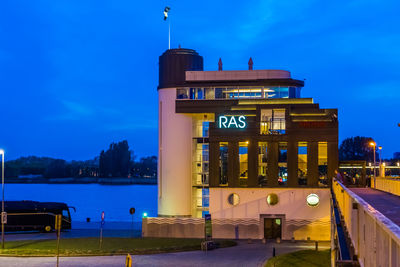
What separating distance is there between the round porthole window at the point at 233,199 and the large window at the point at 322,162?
28.1ft

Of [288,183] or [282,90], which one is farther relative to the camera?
[282,90]

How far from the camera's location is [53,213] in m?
73.6

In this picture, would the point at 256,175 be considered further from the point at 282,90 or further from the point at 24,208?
the point at 24,208

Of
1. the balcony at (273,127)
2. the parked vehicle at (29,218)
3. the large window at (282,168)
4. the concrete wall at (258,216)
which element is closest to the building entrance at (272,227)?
the concrete wall at (258,216)

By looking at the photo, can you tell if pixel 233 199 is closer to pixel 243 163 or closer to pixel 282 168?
pixel 243 163

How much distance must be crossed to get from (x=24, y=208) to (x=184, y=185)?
1950 centimetres

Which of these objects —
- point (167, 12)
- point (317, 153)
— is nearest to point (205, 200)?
point (317, 153)

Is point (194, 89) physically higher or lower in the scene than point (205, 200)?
higher

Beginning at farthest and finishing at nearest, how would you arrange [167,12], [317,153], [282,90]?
[167,12] < [282,90] < [317,153]

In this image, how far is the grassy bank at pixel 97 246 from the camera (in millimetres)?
47156

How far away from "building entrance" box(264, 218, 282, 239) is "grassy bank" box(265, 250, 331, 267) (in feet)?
38.2

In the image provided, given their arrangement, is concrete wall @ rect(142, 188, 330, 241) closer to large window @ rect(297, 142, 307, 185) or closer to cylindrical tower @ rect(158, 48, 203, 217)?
large window @ rect(297, 142, 307, 185)

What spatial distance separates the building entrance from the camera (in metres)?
60.4

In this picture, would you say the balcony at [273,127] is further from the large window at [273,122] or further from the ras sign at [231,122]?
the ras sign at [231,122]
